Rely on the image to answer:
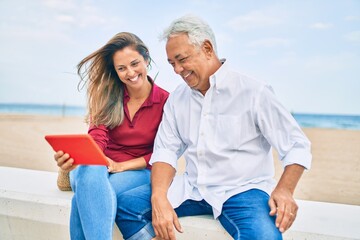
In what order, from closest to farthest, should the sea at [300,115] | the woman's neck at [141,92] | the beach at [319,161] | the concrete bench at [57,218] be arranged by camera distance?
the concrete bench at [57,218]
the woman's neck at [141,92]
the beach at [319,161]
the sea at [300,115]

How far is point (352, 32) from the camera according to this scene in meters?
22.9

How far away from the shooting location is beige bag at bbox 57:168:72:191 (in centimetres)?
248

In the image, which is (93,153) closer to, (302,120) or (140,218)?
(140,218)

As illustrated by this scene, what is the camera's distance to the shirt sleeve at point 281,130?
1.86 meters

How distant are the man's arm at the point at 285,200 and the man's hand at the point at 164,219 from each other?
42 centimetres

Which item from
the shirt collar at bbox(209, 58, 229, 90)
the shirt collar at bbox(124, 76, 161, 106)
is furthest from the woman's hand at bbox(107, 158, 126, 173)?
the shirt collar at bbox(209, 58, 229, 90)

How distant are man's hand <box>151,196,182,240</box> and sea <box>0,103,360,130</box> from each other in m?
17.6

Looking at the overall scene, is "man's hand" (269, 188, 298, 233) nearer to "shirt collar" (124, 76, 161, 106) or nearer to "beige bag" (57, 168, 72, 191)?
"shirt collar" (124, 76, 161, 106)

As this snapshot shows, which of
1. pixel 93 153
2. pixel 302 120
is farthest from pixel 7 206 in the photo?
pixel 302 120

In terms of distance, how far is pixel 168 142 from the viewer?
2172mm

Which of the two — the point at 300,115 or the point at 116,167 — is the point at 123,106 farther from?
the point at 300,115

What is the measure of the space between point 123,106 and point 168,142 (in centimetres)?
45

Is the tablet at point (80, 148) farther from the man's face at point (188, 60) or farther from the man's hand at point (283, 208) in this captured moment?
the man's hand at point (283, 208)

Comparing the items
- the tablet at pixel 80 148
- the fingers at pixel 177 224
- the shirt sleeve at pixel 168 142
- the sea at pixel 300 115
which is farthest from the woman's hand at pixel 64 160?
the sea at pixel 300 115
